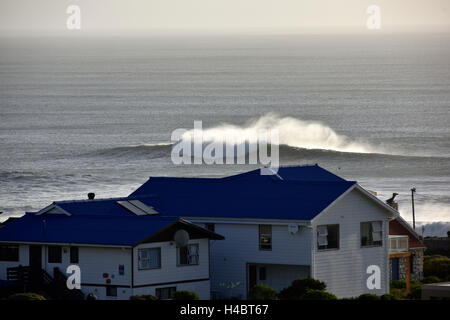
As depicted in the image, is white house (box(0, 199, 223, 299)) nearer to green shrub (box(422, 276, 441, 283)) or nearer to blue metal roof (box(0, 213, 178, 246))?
blue metal roof (box(0, 213, 178, 246))

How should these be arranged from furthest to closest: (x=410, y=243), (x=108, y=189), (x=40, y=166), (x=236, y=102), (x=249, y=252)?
(x=236, y=102) → (x=40, y=166) → (x=108, y=189) → (x=410, y=243) → (x=249, y=252)

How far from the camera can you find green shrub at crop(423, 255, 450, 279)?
45.1 meters

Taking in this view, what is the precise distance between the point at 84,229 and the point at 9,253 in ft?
9.17

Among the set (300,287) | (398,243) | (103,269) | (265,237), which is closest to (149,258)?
(103,269)

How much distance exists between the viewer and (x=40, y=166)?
111m

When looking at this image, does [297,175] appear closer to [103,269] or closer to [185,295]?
[103,269]

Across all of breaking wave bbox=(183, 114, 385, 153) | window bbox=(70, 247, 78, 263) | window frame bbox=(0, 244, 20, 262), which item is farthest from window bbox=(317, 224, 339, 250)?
breaking wave bbox=(183, 114, 385, 153)

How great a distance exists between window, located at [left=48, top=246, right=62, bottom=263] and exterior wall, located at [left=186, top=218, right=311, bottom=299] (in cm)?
507

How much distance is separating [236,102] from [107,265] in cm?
16055

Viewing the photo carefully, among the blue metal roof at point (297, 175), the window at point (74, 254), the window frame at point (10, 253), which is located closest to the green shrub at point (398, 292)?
the blue metal roof at point (297, 175)

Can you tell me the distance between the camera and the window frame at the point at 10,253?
39938 mm

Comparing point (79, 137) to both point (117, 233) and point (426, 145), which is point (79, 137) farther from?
point (117, 233)

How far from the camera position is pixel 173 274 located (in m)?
38.3
